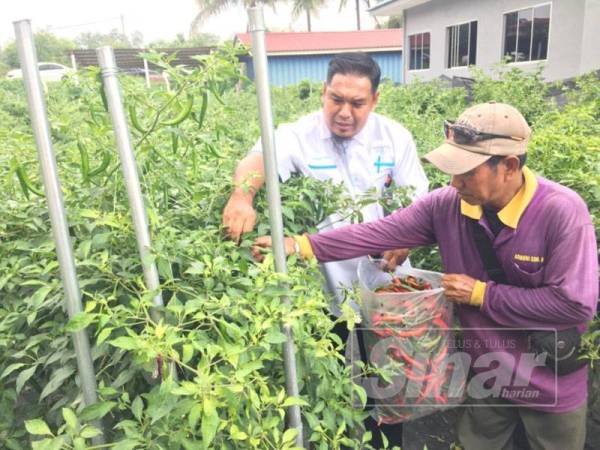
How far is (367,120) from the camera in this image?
227 centimetres

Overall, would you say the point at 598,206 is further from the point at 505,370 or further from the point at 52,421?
the point at 52,421

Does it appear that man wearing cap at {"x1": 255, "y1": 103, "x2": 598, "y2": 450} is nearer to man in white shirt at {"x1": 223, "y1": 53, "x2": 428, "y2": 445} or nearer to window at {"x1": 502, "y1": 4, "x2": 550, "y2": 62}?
man in white shirt at {"x1": 223, "y1": 53, "x2": 428, "y2": 445}

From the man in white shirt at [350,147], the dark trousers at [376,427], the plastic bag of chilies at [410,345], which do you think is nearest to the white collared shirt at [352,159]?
the man in white shirt at [350,147]

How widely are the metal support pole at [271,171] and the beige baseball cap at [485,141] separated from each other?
70 cm

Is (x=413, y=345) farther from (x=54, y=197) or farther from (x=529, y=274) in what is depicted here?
(x=54, y=197)

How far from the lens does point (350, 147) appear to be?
224 cm

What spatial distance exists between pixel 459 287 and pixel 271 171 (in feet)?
3.03

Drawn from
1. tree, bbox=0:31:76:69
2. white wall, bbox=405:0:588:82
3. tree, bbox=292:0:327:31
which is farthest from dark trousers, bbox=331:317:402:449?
tree, bbox=0:31:76:69

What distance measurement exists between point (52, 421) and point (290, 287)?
704 mm

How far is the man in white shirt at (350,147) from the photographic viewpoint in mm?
2127

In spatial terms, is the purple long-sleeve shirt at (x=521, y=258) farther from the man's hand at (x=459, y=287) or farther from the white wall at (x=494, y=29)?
the white wall at (x=494, y=29)

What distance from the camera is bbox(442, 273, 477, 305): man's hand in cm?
180

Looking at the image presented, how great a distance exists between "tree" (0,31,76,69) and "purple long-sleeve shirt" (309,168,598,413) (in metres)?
36.7

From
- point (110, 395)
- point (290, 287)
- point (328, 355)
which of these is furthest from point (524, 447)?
point (110, 395)
